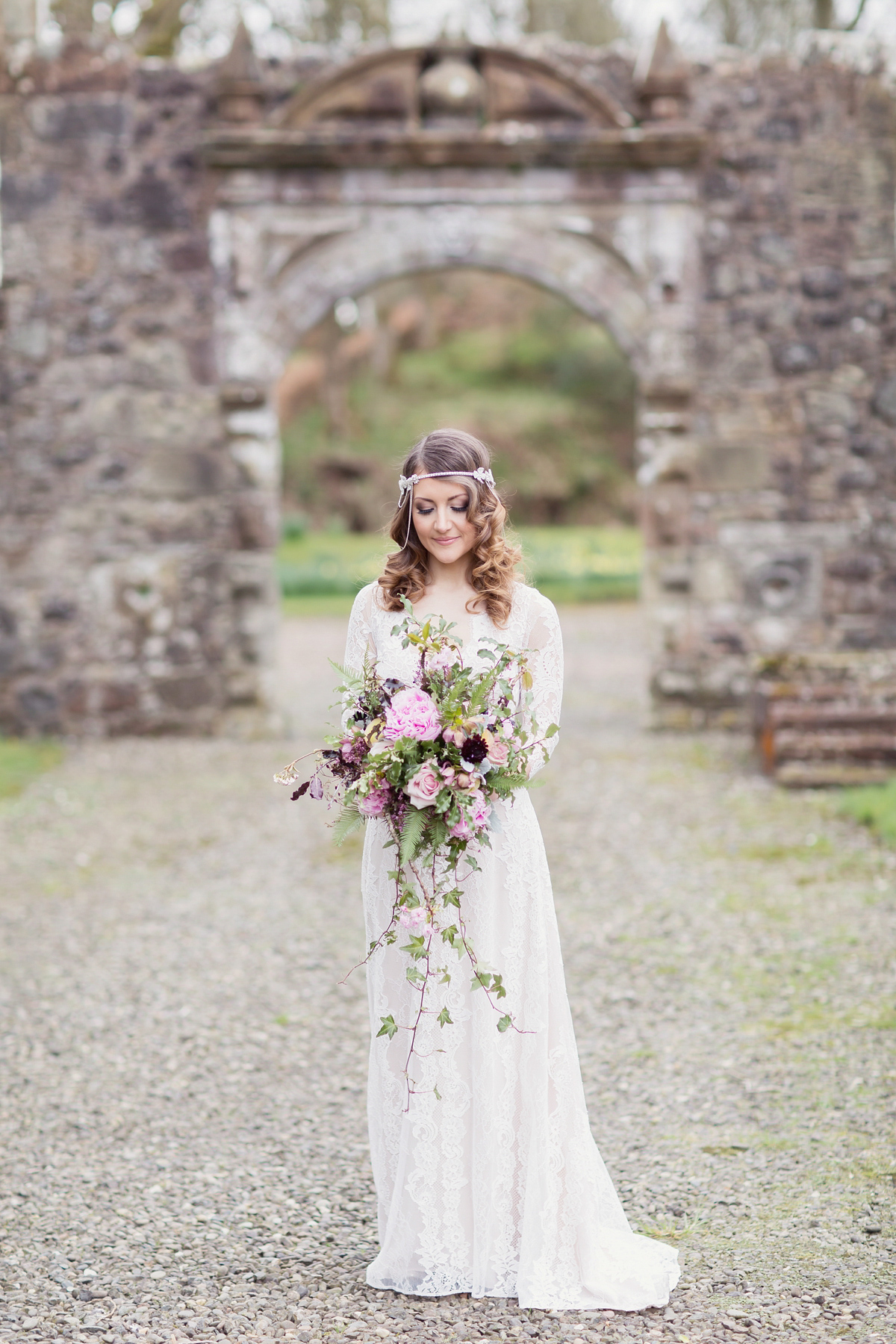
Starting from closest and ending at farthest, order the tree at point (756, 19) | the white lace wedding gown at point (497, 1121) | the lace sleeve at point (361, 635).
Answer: the white lace wedding gown at point (497, 1121), the lace sleeve at point (361, 635), the tree at point (756, 19)

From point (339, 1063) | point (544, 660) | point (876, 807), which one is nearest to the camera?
point (544, 660)

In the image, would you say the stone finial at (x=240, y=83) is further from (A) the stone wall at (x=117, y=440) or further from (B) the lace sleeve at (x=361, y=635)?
(B) the lace sleeve at (x=361, y=635)

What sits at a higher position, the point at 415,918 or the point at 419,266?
the point at 419,266

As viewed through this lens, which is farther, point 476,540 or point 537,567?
point 537,567

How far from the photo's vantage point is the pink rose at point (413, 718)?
2.54 metres

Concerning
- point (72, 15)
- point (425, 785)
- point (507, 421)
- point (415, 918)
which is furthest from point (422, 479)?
point (507, 421)

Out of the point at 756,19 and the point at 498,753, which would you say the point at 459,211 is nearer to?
the point at 498,753

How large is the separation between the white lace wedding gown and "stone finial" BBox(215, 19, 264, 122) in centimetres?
706

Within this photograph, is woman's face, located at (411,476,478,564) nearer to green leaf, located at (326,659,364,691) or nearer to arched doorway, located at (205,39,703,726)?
green leaf, located at (326,659,364,691)

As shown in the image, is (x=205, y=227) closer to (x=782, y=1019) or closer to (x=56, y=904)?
(x=56, y=904)

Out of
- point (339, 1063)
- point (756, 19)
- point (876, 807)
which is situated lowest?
point (339, 1063)

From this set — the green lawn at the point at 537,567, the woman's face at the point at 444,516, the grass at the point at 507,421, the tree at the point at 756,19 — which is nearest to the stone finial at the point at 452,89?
the woman's face at the point at 444,516

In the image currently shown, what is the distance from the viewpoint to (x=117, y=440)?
9234mm

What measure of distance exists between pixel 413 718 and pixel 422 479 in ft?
1.87
